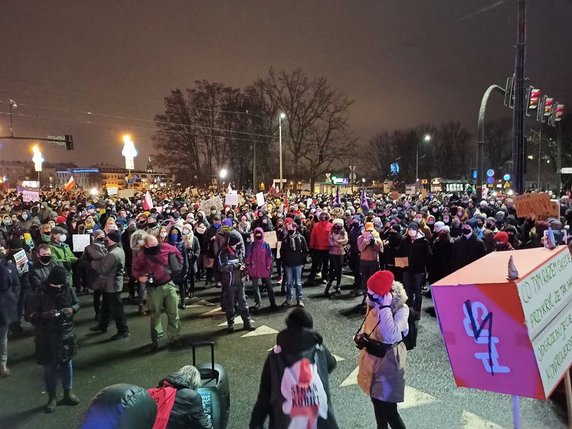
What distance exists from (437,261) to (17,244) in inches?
321

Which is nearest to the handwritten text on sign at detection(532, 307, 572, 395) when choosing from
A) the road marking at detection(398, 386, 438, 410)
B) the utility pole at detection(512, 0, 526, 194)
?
the road marking at detection(398, 386, 438, 410)

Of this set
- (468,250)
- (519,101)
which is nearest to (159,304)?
(468,250)

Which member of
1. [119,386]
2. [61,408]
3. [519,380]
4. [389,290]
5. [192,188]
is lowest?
[61,408]

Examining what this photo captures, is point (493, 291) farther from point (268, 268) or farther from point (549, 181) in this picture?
point (549, 181)

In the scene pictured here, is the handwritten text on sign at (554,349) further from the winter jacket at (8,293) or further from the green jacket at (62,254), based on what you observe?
the green jacket at (62,254)

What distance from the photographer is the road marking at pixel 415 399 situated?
5.04m

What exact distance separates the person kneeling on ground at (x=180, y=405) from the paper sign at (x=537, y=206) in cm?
857

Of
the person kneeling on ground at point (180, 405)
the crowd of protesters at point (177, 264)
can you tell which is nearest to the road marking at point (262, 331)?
the crowd of protesters at point (177, 264)

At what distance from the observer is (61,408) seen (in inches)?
205

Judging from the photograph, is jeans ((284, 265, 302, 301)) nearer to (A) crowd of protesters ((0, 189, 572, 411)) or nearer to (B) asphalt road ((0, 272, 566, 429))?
(A) crowd of protesters ((0, 189, 572, 411))

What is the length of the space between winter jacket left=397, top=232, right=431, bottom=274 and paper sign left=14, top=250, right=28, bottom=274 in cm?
684

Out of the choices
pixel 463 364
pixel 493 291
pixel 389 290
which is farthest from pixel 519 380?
pixel 389 290

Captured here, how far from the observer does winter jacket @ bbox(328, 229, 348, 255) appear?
995 cm

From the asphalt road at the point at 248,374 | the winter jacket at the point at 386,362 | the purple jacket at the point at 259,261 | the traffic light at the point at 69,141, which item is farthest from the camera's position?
the traffic light at the point at 69,141
